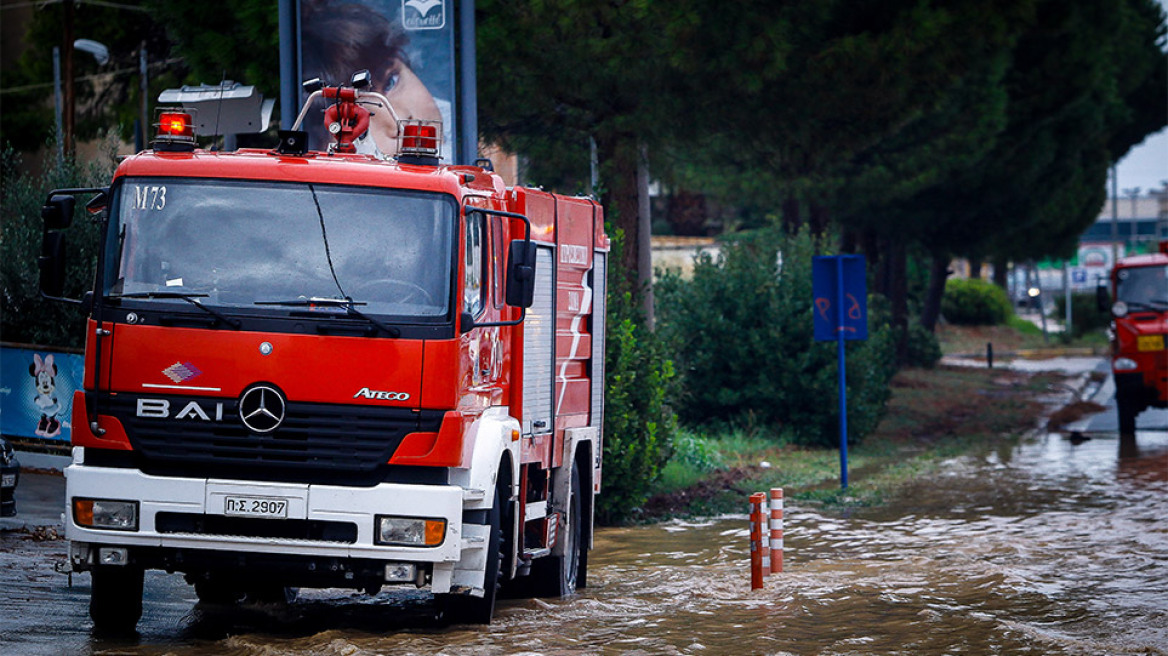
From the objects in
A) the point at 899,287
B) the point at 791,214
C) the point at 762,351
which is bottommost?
the point at 762,351

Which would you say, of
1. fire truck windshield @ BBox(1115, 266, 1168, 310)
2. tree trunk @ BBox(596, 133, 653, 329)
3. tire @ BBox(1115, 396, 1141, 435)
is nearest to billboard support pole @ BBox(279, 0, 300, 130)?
tree trunk @ BBox(596, 133, 653, 329)

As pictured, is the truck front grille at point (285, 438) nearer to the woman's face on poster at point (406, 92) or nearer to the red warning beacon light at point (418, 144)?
the red warning beacon light at point (418, 144)

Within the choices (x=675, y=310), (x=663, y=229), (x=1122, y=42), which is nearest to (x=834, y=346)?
(x=675, y=310)

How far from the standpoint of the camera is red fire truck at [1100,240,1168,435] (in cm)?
2531

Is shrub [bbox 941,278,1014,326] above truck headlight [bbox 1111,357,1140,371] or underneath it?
above

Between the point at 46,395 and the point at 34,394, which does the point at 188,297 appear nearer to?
the point at 46,395

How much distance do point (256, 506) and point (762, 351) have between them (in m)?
16.2

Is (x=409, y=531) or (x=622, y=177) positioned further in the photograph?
(x=622, y=177)

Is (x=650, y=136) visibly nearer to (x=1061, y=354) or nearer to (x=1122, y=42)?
(x=1122, y=42)

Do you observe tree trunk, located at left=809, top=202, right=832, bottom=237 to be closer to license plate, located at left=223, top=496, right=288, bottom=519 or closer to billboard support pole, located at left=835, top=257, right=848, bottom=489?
billboard support pole, located at left=835, top=257, right=848, bottom=489

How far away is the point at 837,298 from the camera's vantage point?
1930 centimetres

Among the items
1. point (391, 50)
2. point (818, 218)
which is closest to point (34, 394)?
point (391, 50)

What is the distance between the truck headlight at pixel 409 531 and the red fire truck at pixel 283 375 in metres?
0.01

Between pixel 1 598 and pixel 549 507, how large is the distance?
3650 mm
